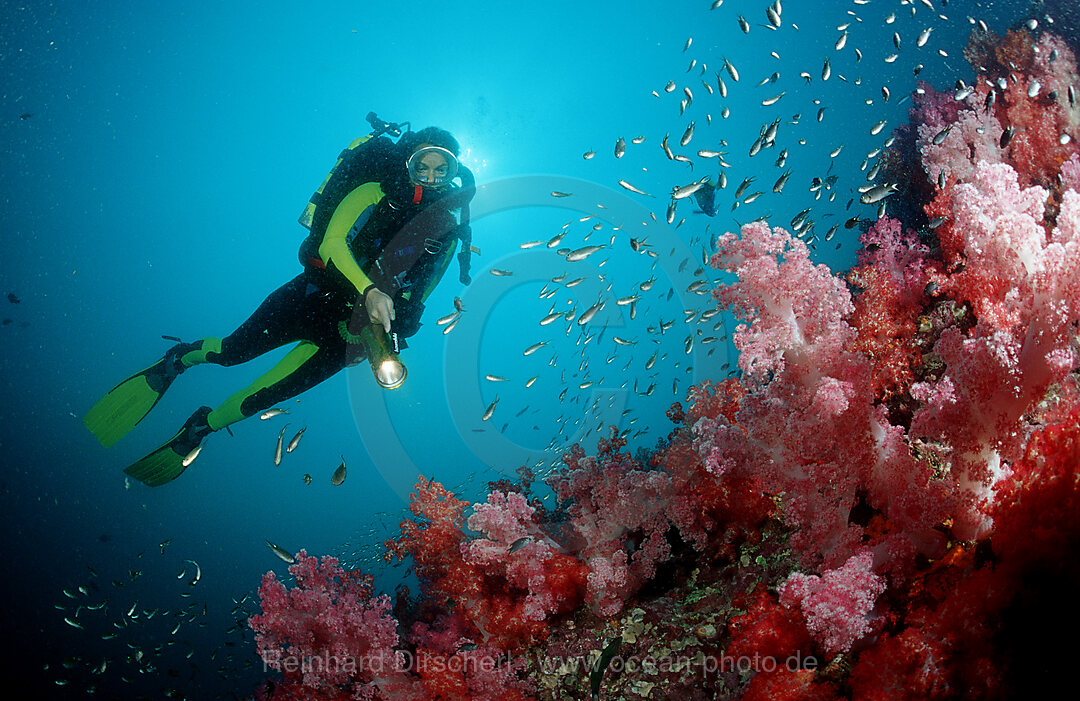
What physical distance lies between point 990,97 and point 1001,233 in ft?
13.4

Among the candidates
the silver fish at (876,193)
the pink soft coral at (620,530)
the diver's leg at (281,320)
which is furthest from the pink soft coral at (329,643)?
the silver fish at (876,193)

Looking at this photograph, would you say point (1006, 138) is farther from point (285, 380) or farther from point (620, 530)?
point (285, 380)

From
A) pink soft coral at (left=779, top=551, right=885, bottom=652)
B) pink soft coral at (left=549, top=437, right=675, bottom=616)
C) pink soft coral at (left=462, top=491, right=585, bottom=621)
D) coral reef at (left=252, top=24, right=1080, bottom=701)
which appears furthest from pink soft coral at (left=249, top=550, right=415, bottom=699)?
pink soft coral at (left=779, top=551, right=885, bottom=652)

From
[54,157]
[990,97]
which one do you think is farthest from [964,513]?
[54,157]

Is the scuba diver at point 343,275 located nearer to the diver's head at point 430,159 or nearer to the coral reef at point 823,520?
the diver's head at point 430,159

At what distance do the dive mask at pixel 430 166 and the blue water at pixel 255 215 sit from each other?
12.7 ft

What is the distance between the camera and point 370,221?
255 inches

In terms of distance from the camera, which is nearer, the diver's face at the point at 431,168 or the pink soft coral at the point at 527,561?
the pink soft coral at the point at 527,561

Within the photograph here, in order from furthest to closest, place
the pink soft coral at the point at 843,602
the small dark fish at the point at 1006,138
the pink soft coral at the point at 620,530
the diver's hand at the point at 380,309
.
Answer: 1. the small dark fish at the point at 1006,138
2. the diver's hand at the point at 380,309
3. the pink soft coral at the point at 620,530
4. the pink soft coral at the point at 843,602

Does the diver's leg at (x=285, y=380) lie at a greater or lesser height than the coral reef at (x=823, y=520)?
greater

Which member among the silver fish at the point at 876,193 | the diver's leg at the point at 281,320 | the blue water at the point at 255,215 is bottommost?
the silver fish at the point at 876,193

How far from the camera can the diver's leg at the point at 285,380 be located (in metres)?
7.19

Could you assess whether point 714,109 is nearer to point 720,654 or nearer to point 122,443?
point 720,654

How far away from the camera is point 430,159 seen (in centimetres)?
626
